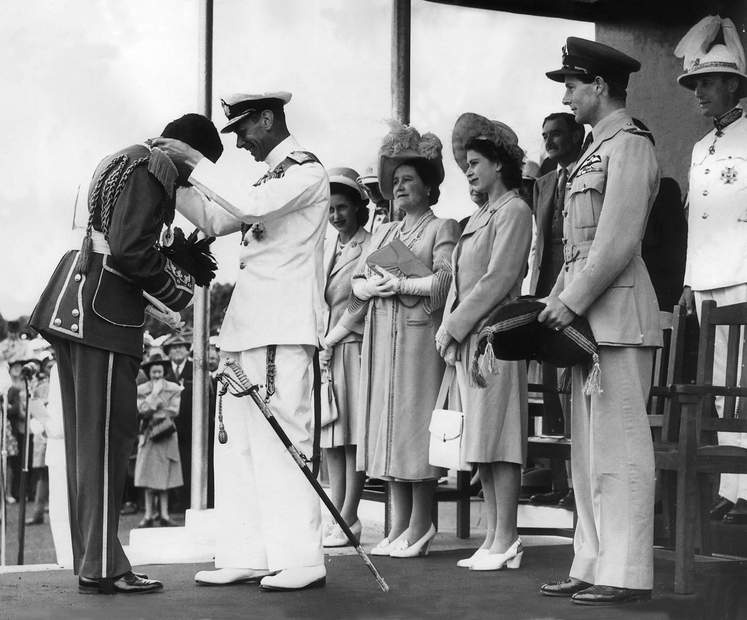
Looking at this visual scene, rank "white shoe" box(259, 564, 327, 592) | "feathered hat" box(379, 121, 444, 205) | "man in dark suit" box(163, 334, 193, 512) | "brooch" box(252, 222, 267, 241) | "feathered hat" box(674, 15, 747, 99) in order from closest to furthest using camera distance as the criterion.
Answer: "white shoe" box(259, 564, 327, 592) < "brooch" box(252, 222, 267, 241) < "feathered hat" box(674, 15, 747, 99) < "feathered hat" box(379, 121, 444, 205) < "man in dark suit" box(163, 334, 193, 512)

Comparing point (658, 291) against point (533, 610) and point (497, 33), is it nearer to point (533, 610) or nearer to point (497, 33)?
point (497, 33)

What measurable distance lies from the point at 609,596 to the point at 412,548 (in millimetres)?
1579

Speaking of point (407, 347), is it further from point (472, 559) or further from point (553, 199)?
point (553, 199)

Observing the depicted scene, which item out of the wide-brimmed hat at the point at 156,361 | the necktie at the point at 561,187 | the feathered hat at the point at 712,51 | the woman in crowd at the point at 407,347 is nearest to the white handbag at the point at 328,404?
the woman in crowd at the point at 407,347

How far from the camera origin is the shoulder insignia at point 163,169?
4324 mm

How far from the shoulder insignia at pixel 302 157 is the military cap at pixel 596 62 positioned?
3.43 ft

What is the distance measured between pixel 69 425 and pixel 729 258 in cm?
296

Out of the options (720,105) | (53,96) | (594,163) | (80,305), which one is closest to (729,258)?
(720,105)

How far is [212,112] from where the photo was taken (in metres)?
5.90

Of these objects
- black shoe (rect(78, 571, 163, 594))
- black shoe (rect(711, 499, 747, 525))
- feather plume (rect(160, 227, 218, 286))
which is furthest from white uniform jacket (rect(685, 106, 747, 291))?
black shoe (rect(78, 571, 163, 594))

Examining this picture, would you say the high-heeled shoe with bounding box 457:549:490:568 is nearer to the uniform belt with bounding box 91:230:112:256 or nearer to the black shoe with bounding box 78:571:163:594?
the black shoe with bounding box 78:571:163:594

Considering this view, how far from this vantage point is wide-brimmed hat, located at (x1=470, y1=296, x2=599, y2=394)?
4039mm

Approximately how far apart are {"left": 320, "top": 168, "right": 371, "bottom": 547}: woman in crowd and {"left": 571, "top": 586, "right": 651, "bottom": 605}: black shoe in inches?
82.2

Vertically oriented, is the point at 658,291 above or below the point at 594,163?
below
